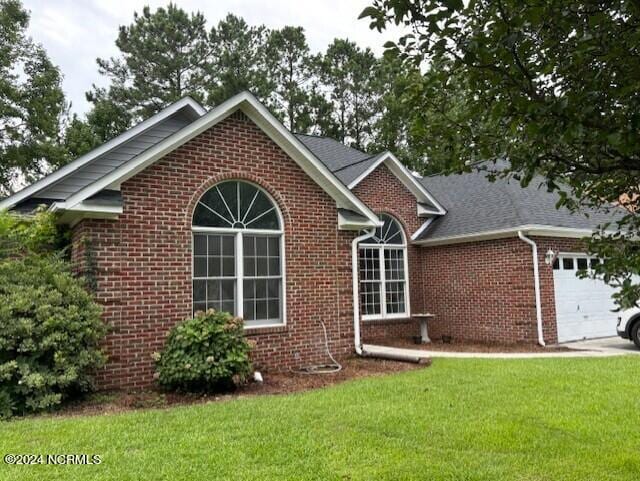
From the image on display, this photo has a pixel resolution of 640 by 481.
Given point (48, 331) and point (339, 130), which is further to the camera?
point (339, 130)

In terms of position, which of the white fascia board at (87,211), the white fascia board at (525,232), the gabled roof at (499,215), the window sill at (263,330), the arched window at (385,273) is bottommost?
the window sill at (263,330)

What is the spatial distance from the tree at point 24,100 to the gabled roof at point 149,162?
57.6ft

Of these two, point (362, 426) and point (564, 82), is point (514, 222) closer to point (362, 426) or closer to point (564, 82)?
point (362, 426)

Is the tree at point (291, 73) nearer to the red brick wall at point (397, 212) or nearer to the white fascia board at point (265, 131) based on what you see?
the red brick wall at point (397, 212)

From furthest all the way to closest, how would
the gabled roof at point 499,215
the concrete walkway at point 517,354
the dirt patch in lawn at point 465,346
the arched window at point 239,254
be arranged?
the gabled roof at point 499,215
the dirt patch in lawn at point 465,346
the concrete walkway at point 517,354
the arched window at point 239,254

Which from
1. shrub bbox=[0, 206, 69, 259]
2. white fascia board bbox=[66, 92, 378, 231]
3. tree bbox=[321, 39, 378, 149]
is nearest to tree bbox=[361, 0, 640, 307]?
white fascia board bbox=[66, 92, 378, 231]

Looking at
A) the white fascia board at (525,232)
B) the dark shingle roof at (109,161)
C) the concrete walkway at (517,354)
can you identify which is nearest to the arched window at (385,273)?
the white fascia board at (525,232)

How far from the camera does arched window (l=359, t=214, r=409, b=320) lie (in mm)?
14250

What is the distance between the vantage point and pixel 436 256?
14.9 m

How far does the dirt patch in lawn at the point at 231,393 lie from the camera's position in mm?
6730

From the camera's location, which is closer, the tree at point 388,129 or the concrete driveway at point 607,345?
the concrete driveway at point 607,345

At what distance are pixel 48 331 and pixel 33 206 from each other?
12.6ft

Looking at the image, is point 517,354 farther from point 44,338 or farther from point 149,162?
point 44,338

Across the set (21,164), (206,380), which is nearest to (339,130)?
(21,164)
